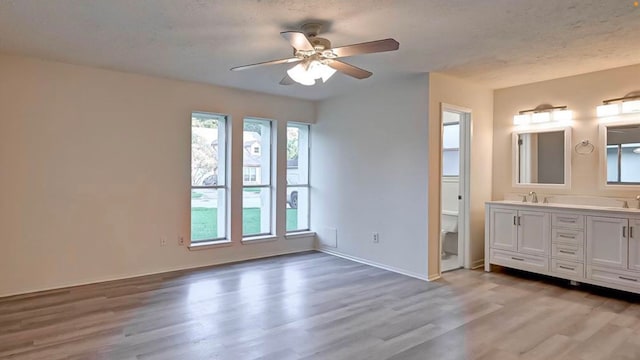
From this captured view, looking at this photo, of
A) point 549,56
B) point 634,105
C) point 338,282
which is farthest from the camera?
point 338,282

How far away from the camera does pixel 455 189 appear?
5789 millimetres

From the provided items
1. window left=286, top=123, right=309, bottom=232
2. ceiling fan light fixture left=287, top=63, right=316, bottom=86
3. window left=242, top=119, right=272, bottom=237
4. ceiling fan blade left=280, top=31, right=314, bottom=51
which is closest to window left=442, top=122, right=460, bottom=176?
window left=286, top=123, right=309, bottom=232

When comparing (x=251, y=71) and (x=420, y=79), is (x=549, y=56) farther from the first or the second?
(x=251, y=71)

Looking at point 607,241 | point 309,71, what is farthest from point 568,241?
point 309,71

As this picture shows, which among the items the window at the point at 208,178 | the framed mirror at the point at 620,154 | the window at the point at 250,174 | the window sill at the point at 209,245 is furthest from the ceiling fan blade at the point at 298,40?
the framed mirror at the point at 620,154

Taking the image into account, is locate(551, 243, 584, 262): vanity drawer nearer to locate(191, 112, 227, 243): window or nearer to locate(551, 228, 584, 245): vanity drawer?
locate(551, 228, 584, 245): vanity drawer

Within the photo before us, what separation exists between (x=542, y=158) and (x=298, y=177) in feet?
11.3

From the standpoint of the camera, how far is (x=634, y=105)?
4141mm

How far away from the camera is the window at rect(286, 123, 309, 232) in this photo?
628 centimetres

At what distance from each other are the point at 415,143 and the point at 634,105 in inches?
88.4

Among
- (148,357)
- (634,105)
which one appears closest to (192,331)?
(148,357)

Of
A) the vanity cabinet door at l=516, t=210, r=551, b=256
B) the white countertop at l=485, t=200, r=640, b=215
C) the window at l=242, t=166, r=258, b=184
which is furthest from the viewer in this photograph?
the window at l=242, t=166, r=258, b=184

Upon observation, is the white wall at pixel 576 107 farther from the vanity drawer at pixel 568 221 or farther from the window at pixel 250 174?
the window at pixel 250 174

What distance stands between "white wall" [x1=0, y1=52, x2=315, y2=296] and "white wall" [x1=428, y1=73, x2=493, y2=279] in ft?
8.56
